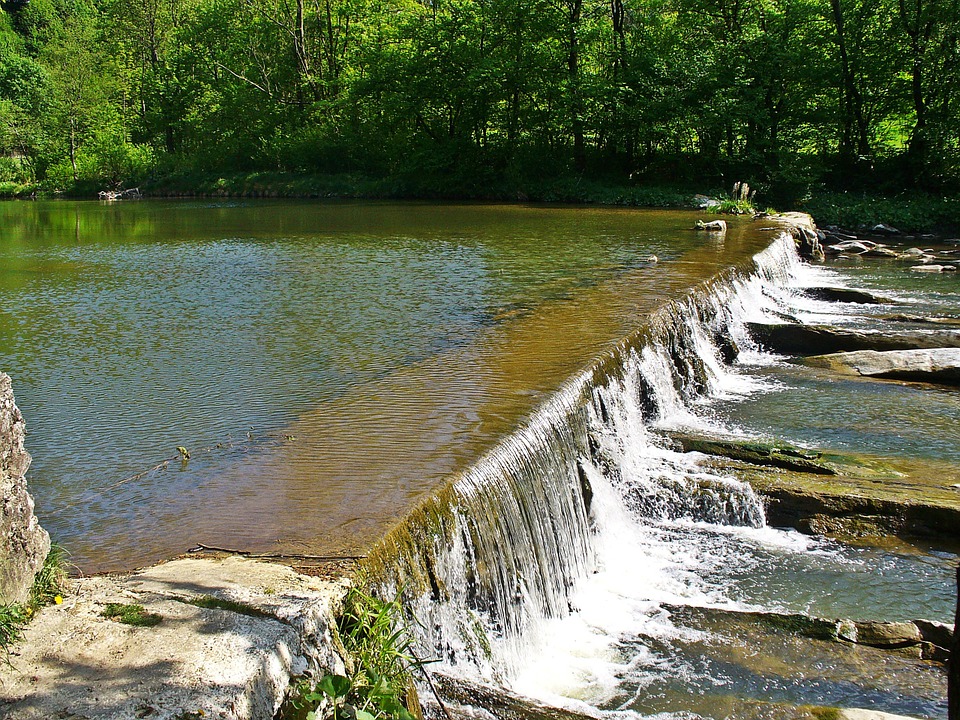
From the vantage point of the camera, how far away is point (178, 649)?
144 inches

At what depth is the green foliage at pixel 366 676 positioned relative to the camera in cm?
358

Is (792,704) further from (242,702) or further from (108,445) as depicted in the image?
(108,445)

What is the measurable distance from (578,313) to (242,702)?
28.5 ft

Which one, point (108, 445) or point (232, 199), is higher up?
point (232, 199)

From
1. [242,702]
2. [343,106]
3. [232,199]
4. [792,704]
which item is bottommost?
[792,704]

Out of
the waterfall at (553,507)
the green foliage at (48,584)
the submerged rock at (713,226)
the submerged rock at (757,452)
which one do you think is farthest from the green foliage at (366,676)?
the submerged rock at (713,226)

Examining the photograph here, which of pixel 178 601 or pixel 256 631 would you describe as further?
pixel 178 601

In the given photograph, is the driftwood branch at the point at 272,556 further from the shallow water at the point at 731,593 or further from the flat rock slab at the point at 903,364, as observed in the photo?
the flat rock slab at the point at 903,364

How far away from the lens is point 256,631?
3.83 m

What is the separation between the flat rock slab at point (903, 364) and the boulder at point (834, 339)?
16.1 inches

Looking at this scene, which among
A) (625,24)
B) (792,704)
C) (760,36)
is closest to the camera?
(792,704)

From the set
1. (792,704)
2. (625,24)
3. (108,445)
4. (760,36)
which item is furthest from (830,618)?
(625,24)

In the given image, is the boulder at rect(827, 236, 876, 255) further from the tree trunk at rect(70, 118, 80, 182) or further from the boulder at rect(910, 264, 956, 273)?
the tree trunk at rect(70, 118, 80, 182)

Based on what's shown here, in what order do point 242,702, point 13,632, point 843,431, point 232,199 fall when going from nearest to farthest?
point 242,702 → point 13,632 → point 843,431 → point 232,199
